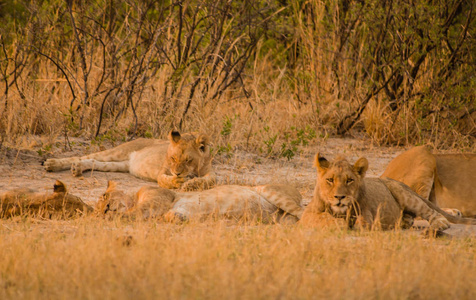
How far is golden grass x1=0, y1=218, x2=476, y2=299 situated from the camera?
2865mm

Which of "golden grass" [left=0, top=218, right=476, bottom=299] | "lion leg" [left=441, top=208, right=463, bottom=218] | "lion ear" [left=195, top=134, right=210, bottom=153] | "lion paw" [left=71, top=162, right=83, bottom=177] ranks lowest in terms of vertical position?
"lion paw" [left=71, top=162, right=83, bottom=177]

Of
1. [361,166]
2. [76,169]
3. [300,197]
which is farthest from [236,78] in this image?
[361,166]

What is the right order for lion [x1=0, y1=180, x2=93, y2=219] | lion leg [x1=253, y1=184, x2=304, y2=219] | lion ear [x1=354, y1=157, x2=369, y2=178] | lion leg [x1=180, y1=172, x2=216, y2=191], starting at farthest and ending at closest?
1. lion leg [x1=180, y1=172, x2=216, y2=191]
2. lion leg [x1=253, y1=184, x2=304, y2=219]
3. lion [x1=0, y1=180, x2=93, y2=219]
4. lion ear [x1=354, y1=157, x2=369, y2=178]

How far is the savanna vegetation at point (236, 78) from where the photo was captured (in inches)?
340

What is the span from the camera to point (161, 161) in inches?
284

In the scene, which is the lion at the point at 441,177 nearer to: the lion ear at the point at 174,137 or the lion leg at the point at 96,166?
the lion ear at the point at 174,137

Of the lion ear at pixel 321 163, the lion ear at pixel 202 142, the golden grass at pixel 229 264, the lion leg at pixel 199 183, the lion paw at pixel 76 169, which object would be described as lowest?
the lion paw at pixel 76 169

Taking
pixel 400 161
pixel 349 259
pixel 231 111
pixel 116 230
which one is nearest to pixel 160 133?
pixel 231 111

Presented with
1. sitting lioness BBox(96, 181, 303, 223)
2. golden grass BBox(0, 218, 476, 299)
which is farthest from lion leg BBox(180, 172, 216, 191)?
golden grass BBox(0, 218, 476, 299)

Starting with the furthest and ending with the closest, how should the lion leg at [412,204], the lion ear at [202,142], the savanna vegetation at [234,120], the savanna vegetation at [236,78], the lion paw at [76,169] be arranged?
the savanna vegetation at [236,78], the lion paw at [76,169], the lion ear at [202,142], the lion leg at [412,204], the savanna vegetation at [234,120]

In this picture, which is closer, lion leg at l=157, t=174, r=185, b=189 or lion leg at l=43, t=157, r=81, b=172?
lion leg at l=157, t=174, r=185, b=189

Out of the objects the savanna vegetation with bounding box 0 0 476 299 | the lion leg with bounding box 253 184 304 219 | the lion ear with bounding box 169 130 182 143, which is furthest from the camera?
the lion ear with bounding box 169 130 182 143

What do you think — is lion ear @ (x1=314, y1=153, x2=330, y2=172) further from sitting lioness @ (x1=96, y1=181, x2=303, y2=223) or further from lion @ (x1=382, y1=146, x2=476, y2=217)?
lion @ (x1=382, y1=146, x2=476, y2=217)

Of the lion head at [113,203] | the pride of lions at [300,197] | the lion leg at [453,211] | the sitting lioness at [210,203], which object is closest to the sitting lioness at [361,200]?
the pride of lions at [300,197]
